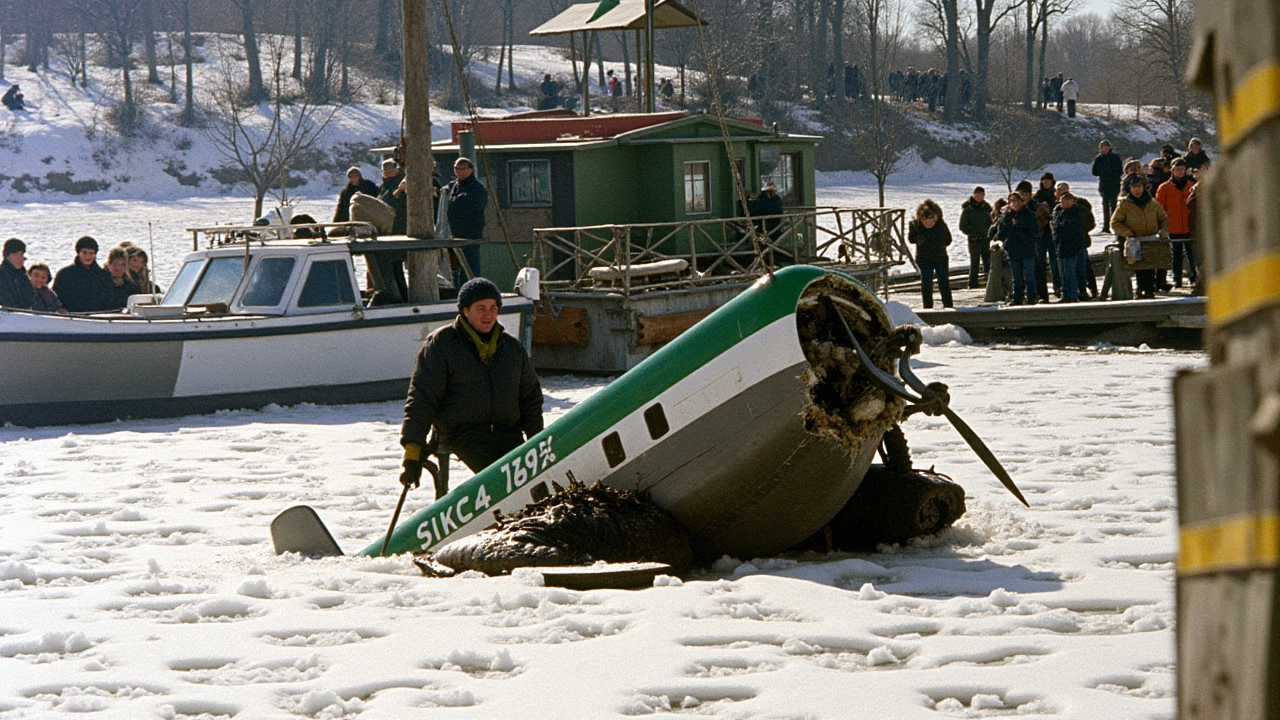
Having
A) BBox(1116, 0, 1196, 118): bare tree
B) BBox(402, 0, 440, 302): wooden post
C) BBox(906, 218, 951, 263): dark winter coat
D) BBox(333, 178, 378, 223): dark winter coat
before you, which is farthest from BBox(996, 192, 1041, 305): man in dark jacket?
BBox(1116, 0, 1196, 118): bare tree

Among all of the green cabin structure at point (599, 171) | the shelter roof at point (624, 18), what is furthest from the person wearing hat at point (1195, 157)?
the shelter roof at point (624, 18)

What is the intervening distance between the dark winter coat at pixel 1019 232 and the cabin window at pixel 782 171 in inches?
164

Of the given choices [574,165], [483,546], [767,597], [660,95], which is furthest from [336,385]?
[660,95]

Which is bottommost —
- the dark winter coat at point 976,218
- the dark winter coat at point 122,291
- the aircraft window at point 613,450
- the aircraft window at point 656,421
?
the aircraft window at point 613,450

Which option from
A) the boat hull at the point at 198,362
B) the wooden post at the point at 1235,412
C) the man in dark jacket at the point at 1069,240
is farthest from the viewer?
the man in dark jacket at the point at 1069,240

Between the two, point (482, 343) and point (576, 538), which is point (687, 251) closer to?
point (482, 343)

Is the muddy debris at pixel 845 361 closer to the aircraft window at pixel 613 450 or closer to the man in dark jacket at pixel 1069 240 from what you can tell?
the aircraft window at pixel 613 450

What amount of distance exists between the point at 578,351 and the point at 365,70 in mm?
58079

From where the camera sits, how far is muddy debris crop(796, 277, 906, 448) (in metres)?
7.09

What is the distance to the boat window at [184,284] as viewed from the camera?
1573cm

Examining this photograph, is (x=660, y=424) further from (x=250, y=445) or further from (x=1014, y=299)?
(x=1014, y=299)

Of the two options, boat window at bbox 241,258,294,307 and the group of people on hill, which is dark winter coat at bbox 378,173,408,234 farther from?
boat window at bbox 241,258,294,307

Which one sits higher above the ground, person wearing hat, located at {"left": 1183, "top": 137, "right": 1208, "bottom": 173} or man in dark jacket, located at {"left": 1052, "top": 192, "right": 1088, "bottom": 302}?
person wearing hat, located at {"left": 1183, "top": 137, "right": 1208, "bottom": 173}

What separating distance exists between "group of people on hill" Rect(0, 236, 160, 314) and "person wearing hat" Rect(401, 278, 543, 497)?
8.58 m
